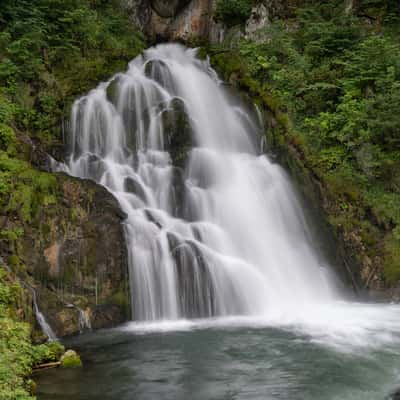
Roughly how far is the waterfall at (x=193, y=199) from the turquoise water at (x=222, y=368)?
1473 millimetres

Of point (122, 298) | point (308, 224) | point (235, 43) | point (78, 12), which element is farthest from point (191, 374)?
point (235, 43)

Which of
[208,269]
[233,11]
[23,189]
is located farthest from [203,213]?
[233,11]

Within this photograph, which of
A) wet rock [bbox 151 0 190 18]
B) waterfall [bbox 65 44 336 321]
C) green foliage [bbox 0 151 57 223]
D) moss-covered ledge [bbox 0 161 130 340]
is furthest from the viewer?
wet rock [bbox 151 0 190 18]

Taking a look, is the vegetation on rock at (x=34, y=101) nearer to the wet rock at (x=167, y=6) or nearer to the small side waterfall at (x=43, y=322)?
the small side waterfall at (x=43, y=322)

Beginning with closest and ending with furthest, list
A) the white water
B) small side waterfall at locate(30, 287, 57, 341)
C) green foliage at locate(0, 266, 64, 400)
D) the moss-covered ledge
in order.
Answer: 1. green foliage at locate(0, 266, 64, 400)
2. small side waterfall at locate(30, 287, 57, 341)
3. the moss-covered ledge
4. the white water

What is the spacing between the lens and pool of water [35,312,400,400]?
613cm

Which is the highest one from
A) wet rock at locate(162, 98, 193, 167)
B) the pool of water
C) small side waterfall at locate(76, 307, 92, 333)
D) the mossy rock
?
wet rock at locate(162, 98, 193, 167)

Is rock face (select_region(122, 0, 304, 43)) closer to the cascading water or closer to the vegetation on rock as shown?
the vegetation on rock

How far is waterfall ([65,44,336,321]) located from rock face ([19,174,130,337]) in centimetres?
40

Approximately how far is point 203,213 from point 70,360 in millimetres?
5939

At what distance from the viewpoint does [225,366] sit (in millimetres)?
7137

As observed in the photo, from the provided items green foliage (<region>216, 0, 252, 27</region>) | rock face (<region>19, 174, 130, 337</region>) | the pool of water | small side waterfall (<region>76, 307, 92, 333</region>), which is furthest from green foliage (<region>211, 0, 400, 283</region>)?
small side waterfall (<region>76, 307, 92, 333</region>)

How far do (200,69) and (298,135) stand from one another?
5812mm

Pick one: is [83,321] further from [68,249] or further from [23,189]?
[23,189]
